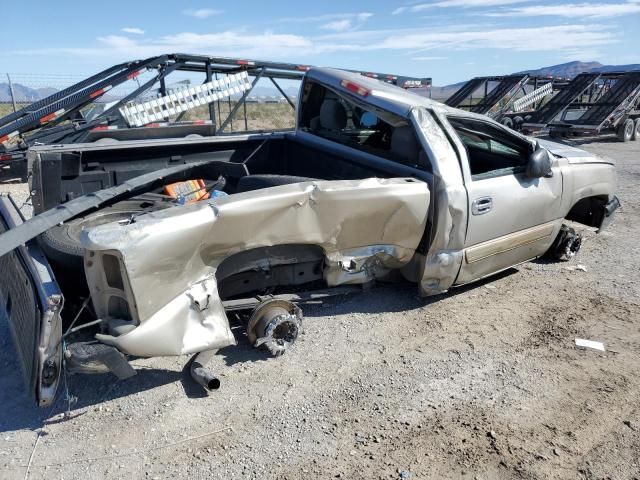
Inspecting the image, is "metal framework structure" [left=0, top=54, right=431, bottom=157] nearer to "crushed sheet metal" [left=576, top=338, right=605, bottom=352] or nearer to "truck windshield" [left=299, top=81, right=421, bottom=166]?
"truck windshield" [left=299, top=81, right=421, bottom=166]

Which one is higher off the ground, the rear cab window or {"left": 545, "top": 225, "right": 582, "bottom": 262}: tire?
the rear cab window

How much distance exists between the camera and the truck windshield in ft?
13.1

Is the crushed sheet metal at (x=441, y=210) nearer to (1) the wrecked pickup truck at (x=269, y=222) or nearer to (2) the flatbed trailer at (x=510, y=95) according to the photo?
(1) the wrecked pickup truck at (x=269, y=222)

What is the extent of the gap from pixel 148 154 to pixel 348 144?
1818mm

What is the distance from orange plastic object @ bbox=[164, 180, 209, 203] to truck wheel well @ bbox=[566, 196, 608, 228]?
3809 millimetres

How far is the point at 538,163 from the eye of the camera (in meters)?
4.17

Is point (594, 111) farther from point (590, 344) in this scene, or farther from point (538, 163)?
point (590, 344)

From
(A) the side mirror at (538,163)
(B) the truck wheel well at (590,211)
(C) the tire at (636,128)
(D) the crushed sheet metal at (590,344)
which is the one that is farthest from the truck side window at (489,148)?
(C) the tire at (636,128)

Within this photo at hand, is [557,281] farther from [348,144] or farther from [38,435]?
[38,435]

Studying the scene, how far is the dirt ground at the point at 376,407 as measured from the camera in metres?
2.54

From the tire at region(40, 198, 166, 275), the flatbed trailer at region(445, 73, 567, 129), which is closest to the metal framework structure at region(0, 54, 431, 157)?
the tire at region(40, 198, 166, 275)

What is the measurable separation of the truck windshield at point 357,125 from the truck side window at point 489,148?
1.45 feet

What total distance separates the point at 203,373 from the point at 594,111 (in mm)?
17526

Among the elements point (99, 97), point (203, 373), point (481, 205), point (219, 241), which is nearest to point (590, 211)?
point (481, 205)
